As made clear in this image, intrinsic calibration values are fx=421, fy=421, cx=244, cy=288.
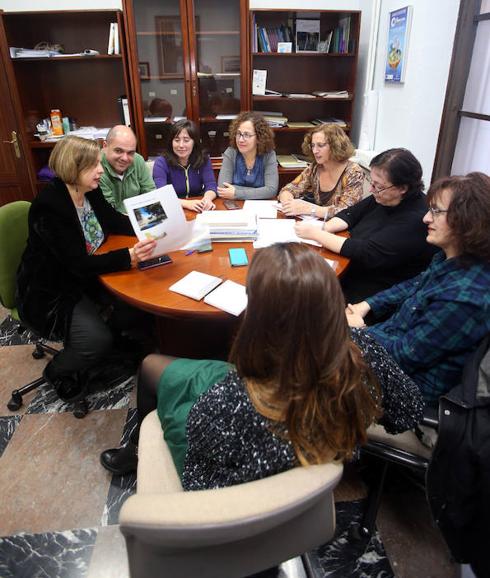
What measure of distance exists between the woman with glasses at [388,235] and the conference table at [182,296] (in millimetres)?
85

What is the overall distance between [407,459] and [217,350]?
4.04ft

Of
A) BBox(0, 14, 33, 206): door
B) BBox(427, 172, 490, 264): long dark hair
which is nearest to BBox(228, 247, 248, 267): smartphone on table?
BBox(427, 172, 490, 264): long dark hair

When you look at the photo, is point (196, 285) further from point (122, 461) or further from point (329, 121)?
point (329, 121)

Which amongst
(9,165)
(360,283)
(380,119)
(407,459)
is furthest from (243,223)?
(9,165)

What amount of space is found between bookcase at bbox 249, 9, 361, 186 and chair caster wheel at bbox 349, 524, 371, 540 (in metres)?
2.87

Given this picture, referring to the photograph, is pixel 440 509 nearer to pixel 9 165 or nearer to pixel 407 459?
pixel 407 459

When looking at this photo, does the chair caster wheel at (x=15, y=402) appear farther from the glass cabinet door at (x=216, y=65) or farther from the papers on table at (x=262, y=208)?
the glass cabinet door at (x=216, y=65)

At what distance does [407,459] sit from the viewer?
1.18 metres

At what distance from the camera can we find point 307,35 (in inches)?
134

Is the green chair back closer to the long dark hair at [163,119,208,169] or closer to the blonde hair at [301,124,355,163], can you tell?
the long dark hair at [163,119,208,169]

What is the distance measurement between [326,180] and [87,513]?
212 cm

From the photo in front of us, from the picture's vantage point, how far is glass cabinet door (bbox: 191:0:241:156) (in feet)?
10.7

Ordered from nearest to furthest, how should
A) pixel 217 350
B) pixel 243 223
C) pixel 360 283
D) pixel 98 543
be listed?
pixel 98 543 < pixel 360 283 < pixel 243 223 < pixel 217 350

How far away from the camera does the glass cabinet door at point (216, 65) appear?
129 inches
